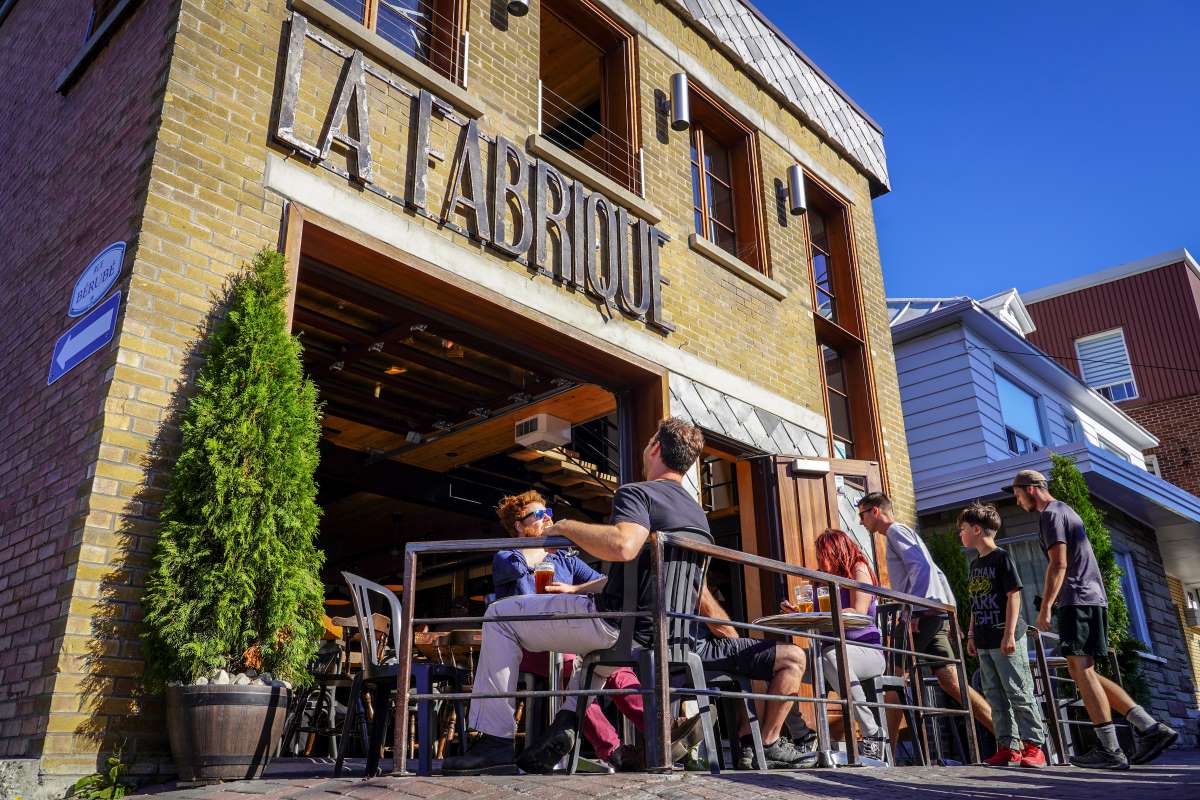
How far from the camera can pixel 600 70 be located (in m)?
9.95

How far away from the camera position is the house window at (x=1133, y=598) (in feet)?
44.0

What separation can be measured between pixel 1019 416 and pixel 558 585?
1314cm

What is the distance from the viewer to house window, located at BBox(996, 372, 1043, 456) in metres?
15.6

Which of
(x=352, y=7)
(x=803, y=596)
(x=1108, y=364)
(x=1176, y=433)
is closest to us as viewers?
Result: (x=352, y=7)

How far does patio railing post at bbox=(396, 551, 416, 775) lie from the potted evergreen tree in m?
1.11

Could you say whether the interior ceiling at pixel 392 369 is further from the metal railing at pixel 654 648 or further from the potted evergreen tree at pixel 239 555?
the metal railing at pixel 654 648

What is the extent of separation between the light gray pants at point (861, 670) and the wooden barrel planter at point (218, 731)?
3029 millimetres

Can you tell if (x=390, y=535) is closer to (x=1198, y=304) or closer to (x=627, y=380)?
(x=627, y=380)

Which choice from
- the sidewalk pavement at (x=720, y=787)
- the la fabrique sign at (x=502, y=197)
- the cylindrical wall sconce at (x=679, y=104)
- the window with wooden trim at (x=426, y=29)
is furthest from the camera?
the cylindrical wall sconce at (x=679, y=104)

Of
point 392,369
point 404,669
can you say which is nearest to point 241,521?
point 404,669

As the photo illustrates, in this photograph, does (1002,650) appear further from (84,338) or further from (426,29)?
(426,29)

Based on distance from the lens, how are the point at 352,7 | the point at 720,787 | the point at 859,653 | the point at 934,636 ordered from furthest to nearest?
the point at 352,7, the point at 934,636, the point at 859,653, the point at 720,787

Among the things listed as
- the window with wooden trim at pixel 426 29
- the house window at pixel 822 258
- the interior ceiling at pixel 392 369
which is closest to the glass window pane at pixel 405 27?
the window with wooden trim at pixel 426 29

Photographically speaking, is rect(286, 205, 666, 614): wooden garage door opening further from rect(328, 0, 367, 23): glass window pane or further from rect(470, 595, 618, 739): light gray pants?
rect(470, 595, 618, 739): light gray pants
